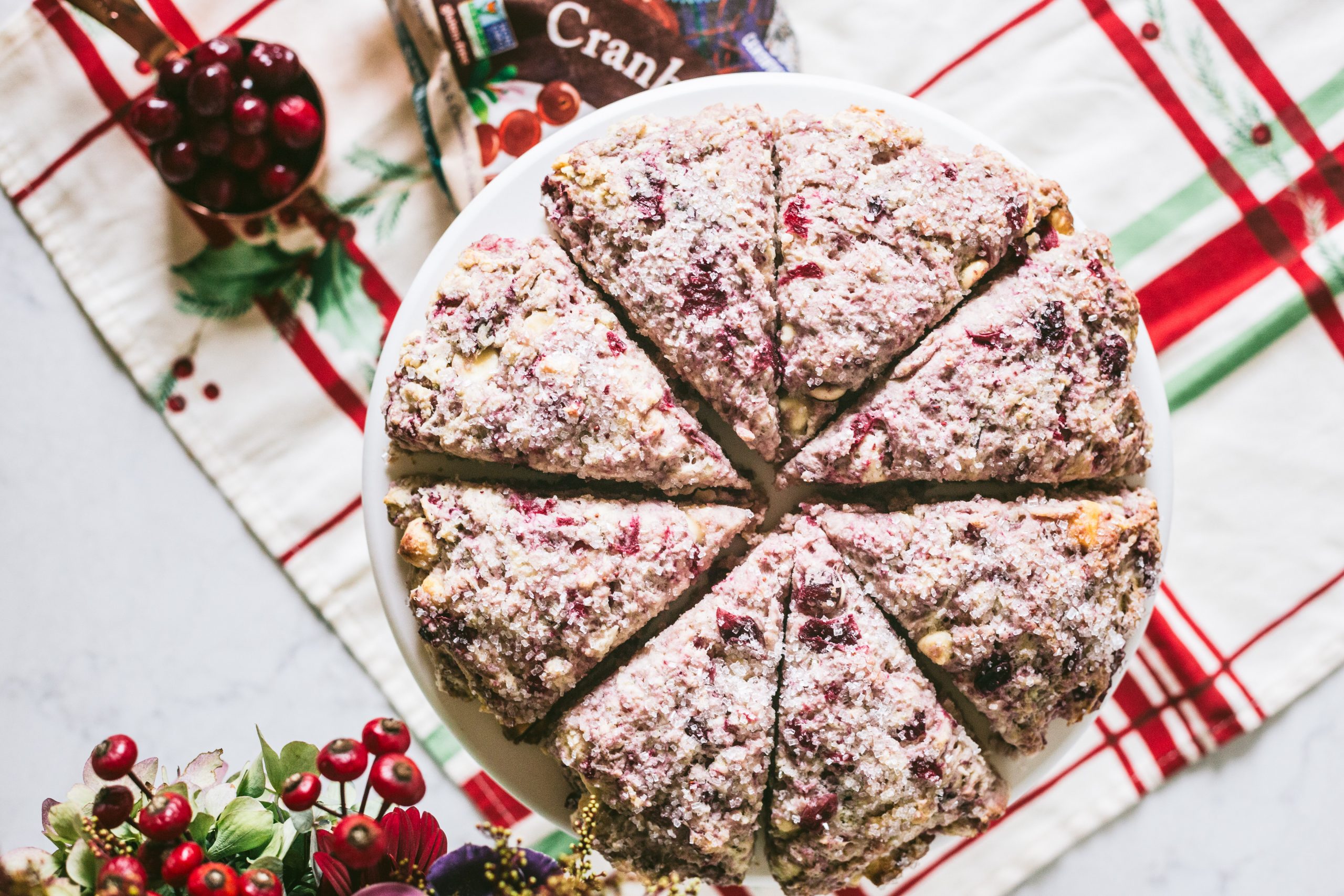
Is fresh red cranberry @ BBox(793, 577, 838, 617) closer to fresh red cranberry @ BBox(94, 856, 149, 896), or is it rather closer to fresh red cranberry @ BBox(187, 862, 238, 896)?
fresh red cranberry @ BBox(187, 862, 238, 896)

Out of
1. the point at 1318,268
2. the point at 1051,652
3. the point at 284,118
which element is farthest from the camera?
the point at 1318,268

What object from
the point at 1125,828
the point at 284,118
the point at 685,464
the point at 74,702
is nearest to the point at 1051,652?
the point at 685,464

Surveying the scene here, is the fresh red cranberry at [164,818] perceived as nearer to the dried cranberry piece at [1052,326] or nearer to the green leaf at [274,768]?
the green leaf at [274,768]

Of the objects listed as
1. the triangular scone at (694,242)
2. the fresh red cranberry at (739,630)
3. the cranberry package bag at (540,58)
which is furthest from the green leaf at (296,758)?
the cranberry package bag at (540,58)

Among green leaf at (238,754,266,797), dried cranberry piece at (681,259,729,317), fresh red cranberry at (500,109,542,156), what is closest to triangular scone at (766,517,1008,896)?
dried cranberry piece at (681,259,729,317)

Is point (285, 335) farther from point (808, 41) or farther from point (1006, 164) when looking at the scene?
point (1006, 164)

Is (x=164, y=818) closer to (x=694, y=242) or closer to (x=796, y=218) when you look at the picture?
(x=694, y=242)
